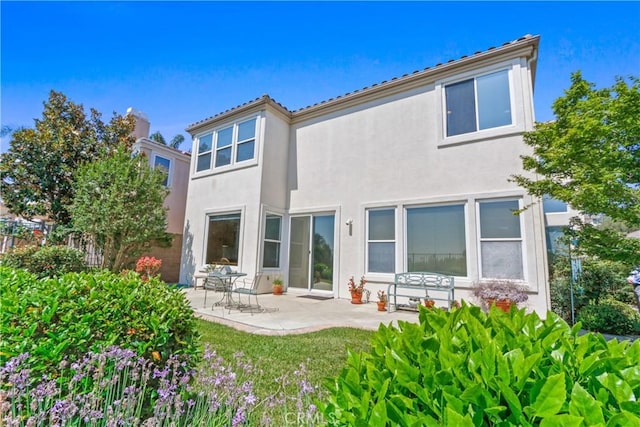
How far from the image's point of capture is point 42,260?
8.09m

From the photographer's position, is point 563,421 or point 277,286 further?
point 277,286

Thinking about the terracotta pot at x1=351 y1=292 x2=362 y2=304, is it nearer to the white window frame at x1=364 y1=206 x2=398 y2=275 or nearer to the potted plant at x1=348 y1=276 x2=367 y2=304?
the potted plant at x1=348 y1=276 x2=367 y2=304

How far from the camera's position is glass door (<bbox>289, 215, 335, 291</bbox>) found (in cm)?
1070

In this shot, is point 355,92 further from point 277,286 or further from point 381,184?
point 277,286

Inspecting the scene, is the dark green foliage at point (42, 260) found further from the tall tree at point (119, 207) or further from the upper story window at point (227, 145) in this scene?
the upper story window at point (227, 145)

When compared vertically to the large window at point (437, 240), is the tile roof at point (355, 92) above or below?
above

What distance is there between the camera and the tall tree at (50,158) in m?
12.6

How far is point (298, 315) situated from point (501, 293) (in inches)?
193

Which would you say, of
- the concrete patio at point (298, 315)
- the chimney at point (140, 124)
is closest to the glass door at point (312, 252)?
the concrete patio at point (298, 315)

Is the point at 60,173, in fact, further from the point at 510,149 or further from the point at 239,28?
the point at 510,149

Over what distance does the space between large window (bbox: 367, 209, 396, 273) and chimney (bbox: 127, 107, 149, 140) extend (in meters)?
14.0

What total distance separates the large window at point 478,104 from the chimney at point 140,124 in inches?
615

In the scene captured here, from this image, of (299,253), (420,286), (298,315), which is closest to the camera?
(298,315)

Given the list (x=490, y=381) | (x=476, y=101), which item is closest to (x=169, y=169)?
(x=476, y=101)
